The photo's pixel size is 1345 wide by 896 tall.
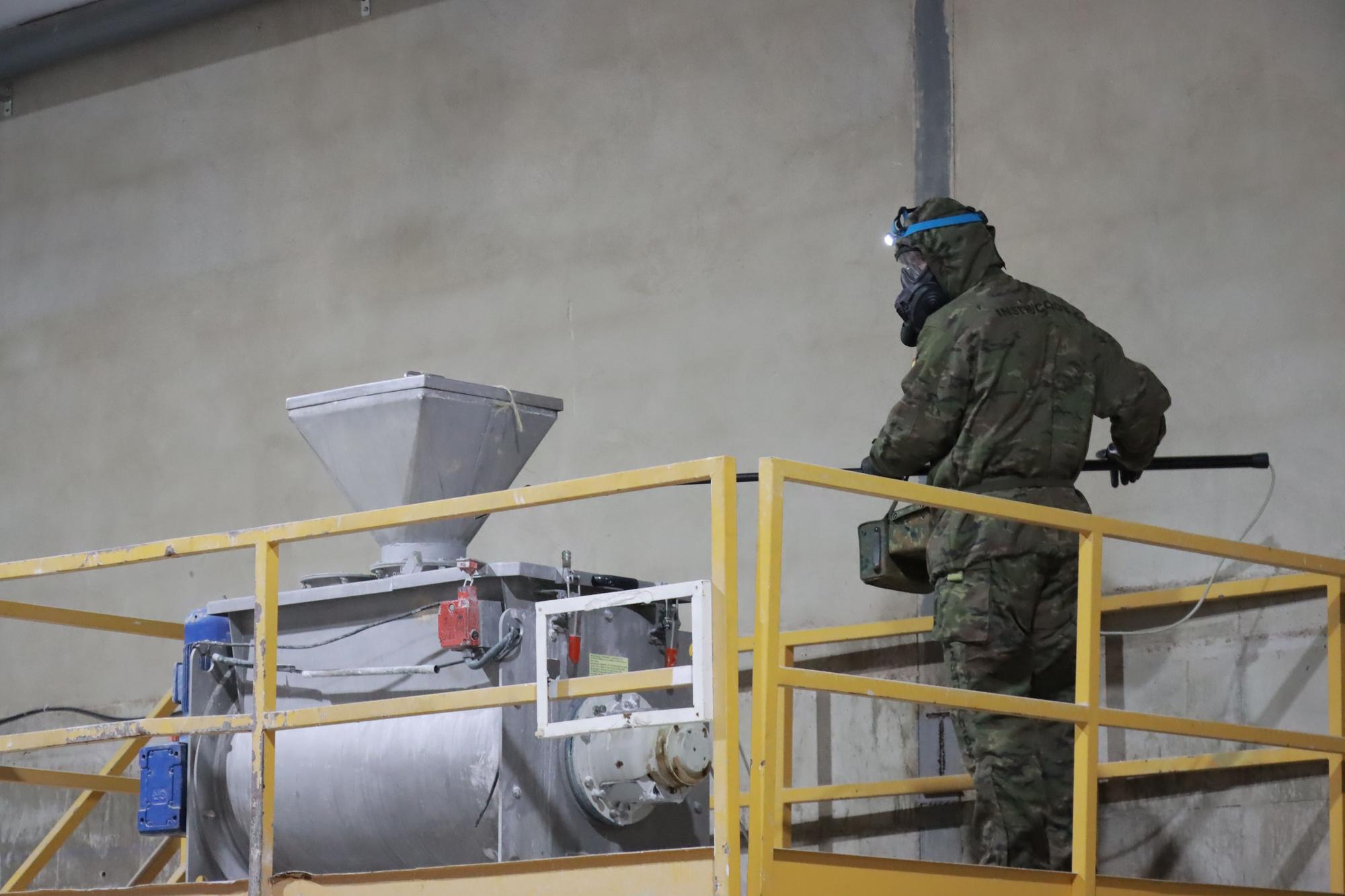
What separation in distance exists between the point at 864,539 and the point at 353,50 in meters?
5.27

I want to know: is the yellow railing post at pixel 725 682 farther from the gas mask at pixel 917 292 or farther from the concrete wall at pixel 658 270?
the concrete wall at pixel 658 270

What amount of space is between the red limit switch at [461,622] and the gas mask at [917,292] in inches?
72.0

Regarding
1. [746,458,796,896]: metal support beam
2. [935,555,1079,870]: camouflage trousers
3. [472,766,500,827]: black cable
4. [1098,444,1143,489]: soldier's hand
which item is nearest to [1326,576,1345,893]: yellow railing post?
[1098,444,1143,489]: soldier's hand

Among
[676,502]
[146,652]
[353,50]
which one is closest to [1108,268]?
[676,502]

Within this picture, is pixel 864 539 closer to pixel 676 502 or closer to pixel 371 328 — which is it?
pixel 676 502

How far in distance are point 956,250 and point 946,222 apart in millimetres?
109

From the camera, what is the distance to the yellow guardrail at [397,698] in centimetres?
430

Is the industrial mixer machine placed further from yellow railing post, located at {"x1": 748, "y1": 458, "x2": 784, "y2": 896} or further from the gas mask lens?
the gas mask lens

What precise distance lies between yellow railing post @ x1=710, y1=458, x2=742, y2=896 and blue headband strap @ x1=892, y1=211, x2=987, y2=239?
1.87 m

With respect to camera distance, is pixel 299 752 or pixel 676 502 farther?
pixel 676 502

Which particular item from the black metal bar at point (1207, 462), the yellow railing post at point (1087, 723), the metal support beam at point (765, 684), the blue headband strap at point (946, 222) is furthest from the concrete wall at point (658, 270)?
the metal support beam at point (765, 684)

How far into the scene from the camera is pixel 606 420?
8.52m

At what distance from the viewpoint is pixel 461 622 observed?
533 cm

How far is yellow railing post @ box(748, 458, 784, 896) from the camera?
13.8 feet
